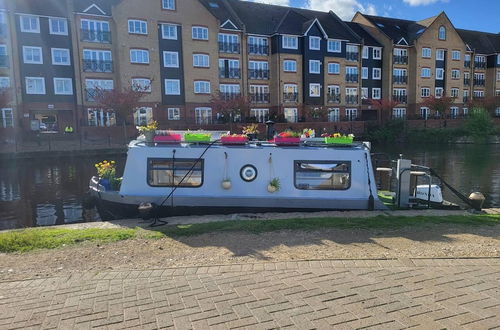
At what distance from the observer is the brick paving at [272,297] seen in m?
4.32

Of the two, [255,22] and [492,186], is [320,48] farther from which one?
[492,186]

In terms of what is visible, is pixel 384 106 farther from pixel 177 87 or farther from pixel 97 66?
pixel 97 66

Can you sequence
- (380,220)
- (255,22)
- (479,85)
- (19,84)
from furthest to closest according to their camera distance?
(479,85) → (255,22) → (19,84) → (380,220)

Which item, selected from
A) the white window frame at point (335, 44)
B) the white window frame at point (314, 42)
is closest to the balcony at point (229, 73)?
the white window frame at point (314, 42)

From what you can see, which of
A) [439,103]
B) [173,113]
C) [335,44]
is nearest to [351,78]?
[335,44]

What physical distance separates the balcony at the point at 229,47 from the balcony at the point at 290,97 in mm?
7960

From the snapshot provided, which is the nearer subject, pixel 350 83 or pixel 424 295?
pixel 424 295

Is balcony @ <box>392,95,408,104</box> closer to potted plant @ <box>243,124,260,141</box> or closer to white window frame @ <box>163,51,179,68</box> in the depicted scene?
white window frame @ <box>163,51,179,68</box>

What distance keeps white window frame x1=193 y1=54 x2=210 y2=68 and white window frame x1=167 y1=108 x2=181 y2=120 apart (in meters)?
5.34

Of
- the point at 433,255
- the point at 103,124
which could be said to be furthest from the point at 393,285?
the point at 103,124

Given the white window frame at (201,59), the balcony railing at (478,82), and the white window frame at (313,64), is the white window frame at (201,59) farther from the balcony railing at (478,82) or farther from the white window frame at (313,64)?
the balcony railing at (478,82)

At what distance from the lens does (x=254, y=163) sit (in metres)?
11.1

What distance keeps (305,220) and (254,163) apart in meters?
2.55

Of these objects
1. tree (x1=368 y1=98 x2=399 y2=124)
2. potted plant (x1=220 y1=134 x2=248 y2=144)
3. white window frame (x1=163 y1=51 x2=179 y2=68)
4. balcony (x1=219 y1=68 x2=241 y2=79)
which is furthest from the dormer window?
potted plant (x1=220 y1=134 x2=248 y2=144)
